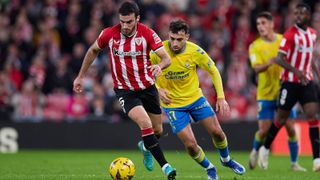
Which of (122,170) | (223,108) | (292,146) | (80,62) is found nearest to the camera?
(122,170)

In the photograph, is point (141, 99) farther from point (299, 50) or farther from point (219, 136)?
point (299, 50)

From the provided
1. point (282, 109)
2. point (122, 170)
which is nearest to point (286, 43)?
point (282, 109)

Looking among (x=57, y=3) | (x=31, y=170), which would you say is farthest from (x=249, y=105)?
(x=31, y=170)

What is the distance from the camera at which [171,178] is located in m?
10.4

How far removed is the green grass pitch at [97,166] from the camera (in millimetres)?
11758

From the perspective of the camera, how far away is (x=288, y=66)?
12.9m

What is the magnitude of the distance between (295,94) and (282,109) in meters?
0.35

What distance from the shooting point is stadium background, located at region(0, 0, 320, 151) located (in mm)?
19422

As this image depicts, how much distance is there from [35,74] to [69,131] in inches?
73.8

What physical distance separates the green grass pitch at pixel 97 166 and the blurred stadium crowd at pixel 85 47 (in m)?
1.28

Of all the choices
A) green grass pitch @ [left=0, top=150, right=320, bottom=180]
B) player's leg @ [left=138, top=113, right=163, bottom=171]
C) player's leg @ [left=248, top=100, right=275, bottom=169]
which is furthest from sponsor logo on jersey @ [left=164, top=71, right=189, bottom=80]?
player's leg @ [left=248, top=100, right=275, bottom=169]

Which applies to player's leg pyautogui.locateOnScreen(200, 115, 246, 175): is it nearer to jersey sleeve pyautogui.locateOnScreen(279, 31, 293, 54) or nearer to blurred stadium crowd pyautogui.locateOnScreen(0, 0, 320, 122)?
jersey sleeve pyautogui.locateOnScreen(279, 31, 293, 54)

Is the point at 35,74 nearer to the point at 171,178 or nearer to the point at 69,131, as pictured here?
the point at 69,131

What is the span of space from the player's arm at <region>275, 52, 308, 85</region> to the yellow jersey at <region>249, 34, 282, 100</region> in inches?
38.7
